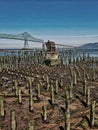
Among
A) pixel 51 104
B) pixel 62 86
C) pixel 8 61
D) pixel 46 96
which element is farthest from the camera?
pixel 8 61

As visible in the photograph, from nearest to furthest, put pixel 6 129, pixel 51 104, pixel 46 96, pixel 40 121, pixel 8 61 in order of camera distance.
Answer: pixel 6 129 < pixel 40 121 < pixel 51 104 < pixel 46 96 < pixel 8 61

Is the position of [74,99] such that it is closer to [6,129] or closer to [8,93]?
[8,93]

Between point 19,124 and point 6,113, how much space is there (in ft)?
9.25

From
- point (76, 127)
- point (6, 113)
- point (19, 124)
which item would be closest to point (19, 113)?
point (6, 113)

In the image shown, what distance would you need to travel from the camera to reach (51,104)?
2312 centimetres

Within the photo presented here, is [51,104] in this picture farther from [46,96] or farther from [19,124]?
[19,124]

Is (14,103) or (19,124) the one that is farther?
(14,103)

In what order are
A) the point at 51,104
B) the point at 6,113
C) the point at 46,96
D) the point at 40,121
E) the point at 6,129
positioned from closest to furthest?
the point at 6,129
the point at 40,121
the point at 6,113
the point at 51,104
the point at 46,96

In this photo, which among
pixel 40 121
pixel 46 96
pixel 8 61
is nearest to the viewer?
pixel 40 121

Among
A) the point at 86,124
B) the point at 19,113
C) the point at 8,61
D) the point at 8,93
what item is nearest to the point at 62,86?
the point at 8,93

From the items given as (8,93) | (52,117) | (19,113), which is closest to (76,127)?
(52,117)

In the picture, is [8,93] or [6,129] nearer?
[6,129]

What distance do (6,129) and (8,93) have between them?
9387 mm

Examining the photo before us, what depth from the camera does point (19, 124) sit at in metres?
18.5
